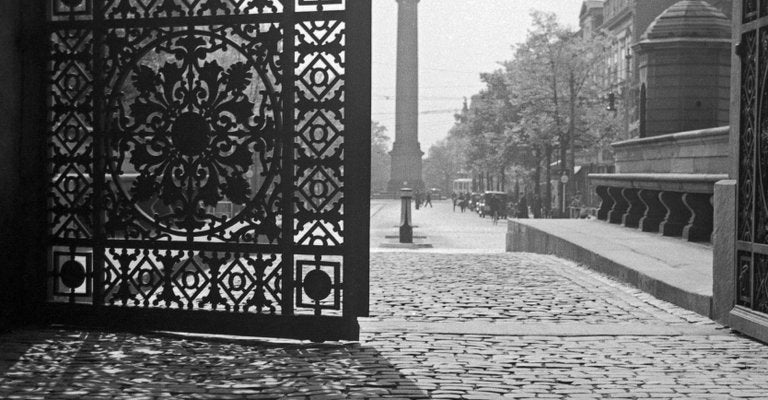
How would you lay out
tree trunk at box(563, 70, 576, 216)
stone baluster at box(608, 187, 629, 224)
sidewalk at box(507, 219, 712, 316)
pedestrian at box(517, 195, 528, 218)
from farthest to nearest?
pedestrian at box(517, 195, 528, 218), tree trunk at box(563, 70, 576, 216), stone baluster at box(608, 187, 629, 224), sidewalk at box(507, 219, 712, 316)

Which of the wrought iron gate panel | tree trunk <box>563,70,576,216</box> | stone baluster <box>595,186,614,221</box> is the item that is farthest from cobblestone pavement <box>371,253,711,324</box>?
tree trunk <box>563,70,576,216</box>

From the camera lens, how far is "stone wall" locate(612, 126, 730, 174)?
17.5 m

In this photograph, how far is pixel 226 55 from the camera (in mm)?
33062

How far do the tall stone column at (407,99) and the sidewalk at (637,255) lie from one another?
69.6 metres

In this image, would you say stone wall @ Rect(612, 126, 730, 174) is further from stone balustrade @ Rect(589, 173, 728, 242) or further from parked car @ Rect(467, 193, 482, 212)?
parked car @ Rect(467, 193, 482, 212)

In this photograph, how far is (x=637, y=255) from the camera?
1458 centimetres

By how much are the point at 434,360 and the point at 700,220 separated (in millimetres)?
11292

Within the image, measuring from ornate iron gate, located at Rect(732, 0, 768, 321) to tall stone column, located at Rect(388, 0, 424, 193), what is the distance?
8466 centimetres

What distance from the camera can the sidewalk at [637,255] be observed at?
10734 millimetres

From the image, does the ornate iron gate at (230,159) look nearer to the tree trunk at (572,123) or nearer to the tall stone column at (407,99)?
the tree trunk at (572,123)

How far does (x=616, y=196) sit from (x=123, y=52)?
1705 cm

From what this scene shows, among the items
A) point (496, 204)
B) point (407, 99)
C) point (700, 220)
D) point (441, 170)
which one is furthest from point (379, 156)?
point (700, 220)

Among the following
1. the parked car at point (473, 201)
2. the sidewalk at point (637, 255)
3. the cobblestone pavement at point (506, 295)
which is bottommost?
the parked car at point (473, 201)

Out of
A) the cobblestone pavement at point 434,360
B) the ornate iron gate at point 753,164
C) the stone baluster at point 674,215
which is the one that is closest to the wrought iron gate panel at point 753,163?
the ornate iron gate at point 753,164
